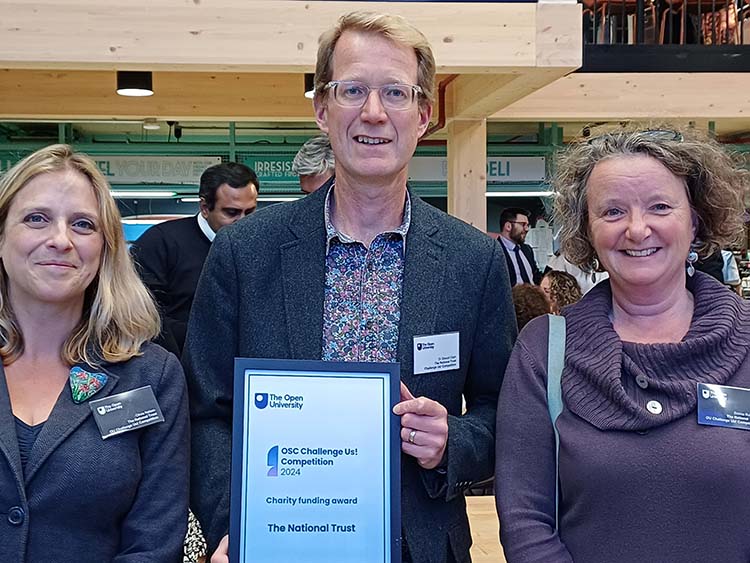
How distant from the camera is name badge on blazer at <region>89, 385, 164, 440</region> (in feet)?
6.09

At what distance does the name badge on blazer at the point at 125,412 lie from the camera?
186 centimetres

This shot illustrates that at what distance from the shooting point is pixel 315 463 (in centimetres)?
168

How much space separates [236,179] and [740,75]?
5577 mm

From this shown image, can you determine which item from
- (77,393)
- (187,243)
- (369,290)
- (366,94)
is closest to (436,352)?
(369,290)

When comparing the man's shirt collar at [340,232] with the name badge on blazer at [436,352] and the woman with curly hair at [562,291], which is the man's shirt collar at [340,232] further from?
the woman with curly hair at [562,291]

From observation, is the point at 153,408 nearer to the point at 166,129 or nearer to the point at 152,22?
the point at 152,22

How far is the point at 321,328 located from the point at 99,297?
1.83 feet

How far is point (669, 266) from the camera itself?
1.84m

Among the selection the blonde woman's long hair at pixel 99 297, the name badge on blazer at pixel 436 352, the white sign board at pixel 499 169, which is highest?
the white sign board at pixel 499 169

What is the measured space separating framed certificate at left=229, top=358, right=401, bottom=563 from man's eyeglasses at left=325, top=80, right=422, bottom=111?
57 centimetres

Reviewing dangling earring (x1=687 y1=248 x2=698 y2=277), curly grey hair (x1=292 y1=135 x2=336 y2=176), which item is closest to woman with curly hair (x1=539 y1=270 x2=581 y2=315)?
curly grey hair (x1=292 y1=135 x2=336 y2=176)

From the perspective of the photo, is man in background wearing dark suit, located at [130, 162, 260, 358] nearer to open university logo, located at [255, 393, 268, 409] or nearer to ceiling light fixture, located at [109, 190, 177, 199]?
open university logo, located at [255, 393, 268, 409]

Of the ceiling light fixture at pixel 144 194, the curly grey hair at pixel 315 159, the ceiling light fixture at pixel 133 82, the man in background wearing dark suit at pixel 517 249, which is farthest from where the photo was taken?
the ceiling light fixture at pixel 144 194

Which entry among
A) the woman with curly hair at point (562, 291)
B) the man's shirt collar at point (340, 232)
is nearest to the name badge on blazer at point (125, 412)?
the man's shirt collar at point (340, 232)
